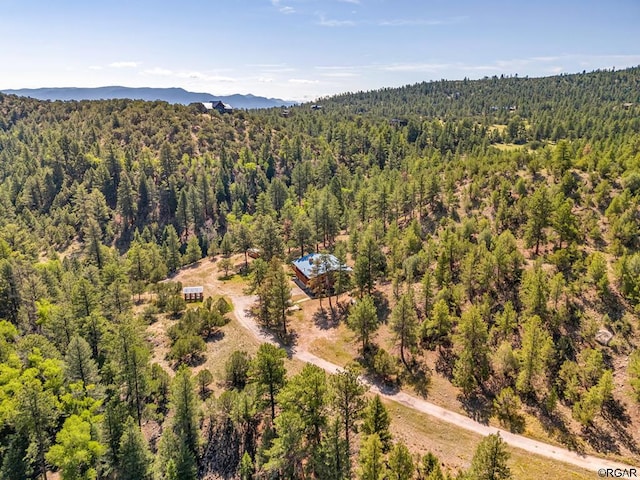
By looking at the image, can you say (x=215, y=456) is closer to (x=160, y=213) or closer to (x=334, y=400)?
→ (x=334, y=400)

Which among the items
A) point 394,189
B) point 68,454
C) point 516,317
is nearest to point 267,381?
point 68,454

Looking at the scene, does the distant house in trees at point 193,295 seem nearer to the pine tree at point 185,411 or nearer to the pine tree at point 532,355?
the pine tree at point 185,411

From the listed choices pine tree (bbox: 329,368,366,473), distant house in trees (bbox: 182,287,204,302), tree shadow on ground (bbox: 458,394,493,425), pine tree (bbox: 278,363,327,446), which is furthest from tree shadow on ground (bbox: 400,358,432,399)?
distant house in trees (bbox: 182,287,204,302)

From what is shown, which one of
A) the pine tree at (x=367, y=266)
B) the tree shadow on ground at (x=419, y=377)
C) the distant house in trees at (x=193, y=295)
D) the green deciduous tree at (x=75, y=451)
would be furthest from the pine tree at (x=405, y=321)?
the distant house in trees at (x=193, y=295)

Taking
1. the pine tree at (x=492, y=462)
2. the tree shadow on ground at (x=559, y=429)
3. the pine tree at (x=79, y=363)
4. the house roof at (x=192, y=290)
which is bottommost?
the house roof at (x=192, y=290)

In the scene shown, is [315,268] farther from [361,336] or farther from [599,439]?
[599,439]

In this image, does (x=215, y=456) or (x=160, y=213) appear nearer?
(x=215, y=456)

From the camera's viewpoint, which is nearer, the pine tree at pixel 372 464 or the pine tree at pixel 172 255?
the pine tree at pixel 372 464

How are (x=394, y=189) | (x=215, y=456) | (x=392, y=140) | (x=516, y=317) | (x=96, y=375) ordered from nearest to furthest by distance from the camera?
(x=215, y=456)
(x=96, y=375)
(x=516, y=317)
(x=394, y=189)
(x=392, y=140)
